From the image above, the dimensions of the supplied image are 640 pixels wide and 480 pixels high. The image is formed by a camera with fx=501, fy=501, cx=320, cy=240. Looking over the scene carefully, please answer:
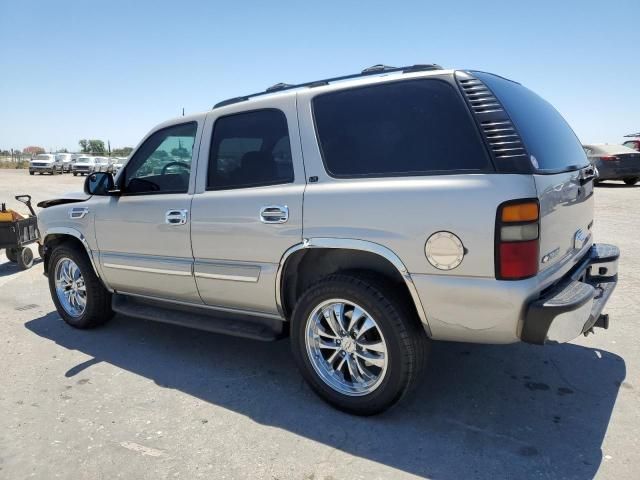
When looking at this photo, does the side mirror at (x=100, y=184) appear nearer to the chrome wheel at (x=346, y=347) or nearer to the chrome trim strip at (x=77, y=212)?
the chrome trim strip at (x=77, y=212)

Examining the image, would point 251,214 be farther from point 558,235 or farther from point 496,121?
point 558,235

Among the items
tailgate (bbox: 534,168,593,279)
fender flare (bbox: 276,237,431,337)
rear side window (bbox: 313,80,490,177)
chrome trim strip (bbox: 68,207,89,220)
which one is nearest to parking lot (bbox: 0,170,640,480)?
fender flare (bbox: 276,237,431,337)

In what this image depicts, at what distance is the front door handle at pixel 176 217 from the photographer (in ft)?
11.8

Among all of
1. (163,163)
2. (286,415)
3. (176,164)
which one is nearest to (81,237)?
(163,163)

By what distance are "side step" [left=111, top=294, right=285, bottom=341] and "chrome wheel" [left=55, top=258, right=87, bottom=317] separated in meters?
0.51

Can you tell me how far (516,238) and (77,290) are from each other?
3.95m

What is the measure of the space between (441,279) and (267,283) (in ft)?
3.86

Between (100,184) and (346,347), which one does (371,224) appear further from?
(100,184)

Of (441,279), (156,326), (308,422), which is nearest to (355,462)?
(308,422)

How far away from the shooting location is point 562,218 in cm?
278

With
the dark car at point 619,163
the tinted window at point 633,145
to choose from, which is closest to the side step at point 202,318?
the dark car at point 619,163

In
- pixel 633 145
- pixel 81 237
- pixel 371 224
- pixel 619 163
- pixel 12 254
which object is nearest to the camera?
pixel 371 224

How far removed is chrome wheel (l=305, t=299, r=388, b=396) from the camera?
293 cm

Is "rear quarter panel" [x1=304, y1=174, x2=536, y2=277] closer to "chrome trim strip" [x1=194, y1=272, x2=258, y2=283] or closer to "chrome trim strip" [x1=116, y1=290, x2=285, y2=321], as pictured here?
"chrome trim strip" [x1=194, y1=272, x2=258, y2=283]
